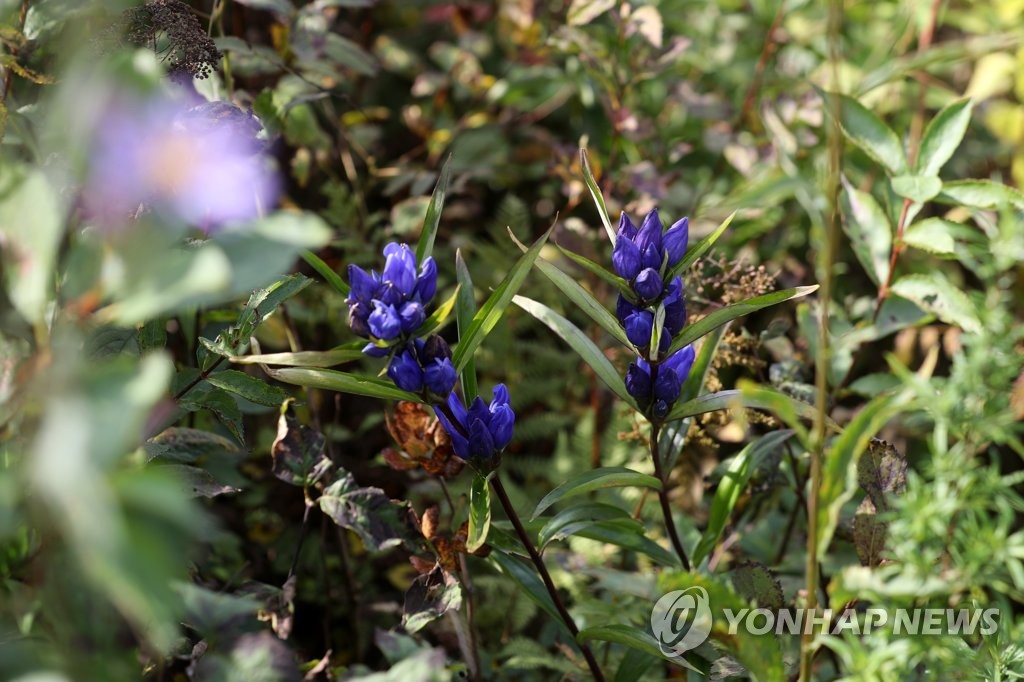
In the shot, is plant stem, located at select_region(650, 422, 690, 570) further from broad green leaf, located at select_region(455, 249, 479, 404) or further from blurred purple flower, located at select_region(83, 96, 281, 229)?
blurred purple flower, located at select_region(83, 96, 281, 229)

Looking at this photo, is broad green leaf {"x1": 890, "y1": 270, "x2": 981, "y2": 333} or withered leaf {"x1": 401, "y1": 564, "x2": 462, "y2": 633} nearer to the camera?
withered leaf {"x1": 401, "y1": 564, "x2": 462, "y2": 633}

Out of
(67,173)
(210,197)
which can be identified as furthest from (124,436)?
(67,173)

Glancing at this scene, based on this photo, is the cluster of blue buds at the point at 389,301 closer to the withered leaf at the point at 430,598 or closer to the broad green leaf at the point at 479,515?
the broad green leaf at the point at 479,515

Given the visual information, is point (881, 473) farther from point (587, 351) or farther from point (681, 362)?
point (587, 351)

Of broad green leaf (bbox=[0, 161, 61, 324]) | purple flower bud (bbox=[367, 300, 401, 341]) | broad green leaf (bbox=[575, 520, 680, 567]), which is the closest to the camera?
broad green leaf (bbox=[0, 161, 61, 324])

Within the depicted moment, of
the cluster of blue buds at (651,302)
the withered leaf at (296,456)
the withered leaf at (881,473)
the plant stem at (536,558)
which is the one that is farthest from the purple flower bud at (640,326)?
the withered leaf at (296,456)

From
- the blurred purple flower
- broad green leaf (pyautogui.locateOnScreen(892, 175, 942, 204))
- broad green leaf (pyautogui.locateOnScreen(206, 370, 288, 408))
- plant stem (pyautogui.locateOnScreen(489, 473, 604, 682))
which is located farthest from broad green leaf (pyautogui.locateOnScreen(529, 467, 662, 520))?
broad green leaf (pyautogui.locateOnScreen(892, 175, 942, 204))

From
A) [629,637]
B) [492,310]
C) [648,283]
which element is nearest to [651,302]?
[648,283]

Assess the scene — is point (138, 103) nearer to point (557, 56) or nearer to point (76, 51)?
point (76, 51)

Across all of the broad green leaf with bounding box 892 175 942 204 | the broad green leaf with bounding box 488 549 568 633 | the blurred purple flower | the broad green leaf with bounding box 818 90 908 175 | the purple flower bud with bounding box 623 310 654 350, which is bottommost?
the broad green leaf with bounding box 488 549 568 633
